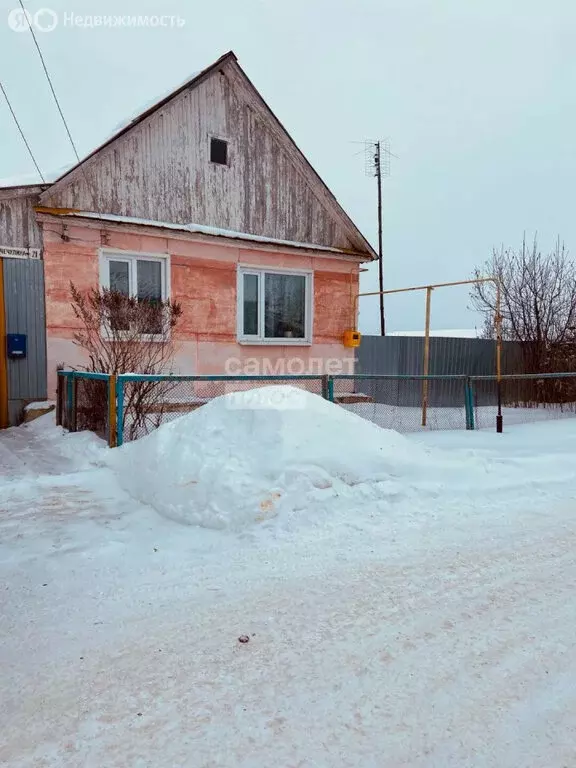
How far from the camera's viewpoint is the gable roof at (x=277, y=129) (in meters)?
8.24

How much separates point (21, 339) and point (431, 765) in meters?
8.03

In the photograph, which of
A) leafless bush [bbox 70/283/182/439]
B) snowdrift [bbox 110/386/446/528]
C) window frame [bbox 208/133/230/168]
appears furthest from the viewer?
window frame [bbox 208/133/230/168]

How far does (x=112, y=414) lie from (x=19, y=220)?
164 inches

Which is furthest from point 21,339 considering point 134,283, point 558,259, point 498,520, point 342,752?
point 558,259

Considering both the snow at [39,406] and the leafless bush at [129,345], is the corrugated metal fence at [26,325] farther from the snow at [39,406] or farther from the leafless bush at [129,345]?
the leafless bush at [129,345]

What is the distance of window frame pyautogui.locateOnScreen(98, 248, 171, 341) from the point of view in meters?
8.48

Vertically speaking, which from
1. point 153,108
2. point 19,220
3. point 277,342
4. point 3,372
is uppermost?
point 153,108

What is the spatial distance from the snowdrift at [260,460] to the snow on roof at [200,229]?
4.66m

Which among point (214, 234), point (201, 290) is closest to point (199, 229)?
point (214, 234)

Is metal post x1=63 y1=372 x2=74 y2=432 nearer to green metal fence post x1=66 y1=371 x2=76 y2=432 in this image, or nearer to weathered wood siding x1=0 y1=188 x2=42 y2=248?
green metal fence post x1=66 y1=371 x2=76 y2=432

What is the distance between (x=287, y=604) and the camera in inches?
110

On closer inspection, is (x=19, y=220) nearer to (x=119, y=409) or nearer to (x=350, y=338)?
(x=119, y=409)

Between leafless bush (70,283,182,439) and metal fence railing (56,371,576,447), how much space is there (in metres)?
0.02

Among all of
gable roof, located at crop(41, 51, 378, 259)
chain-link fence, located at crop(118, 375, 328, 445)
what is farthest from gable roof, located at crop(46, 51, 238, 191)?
chain-link fence, located at crop(118, 375, 328, 445)
